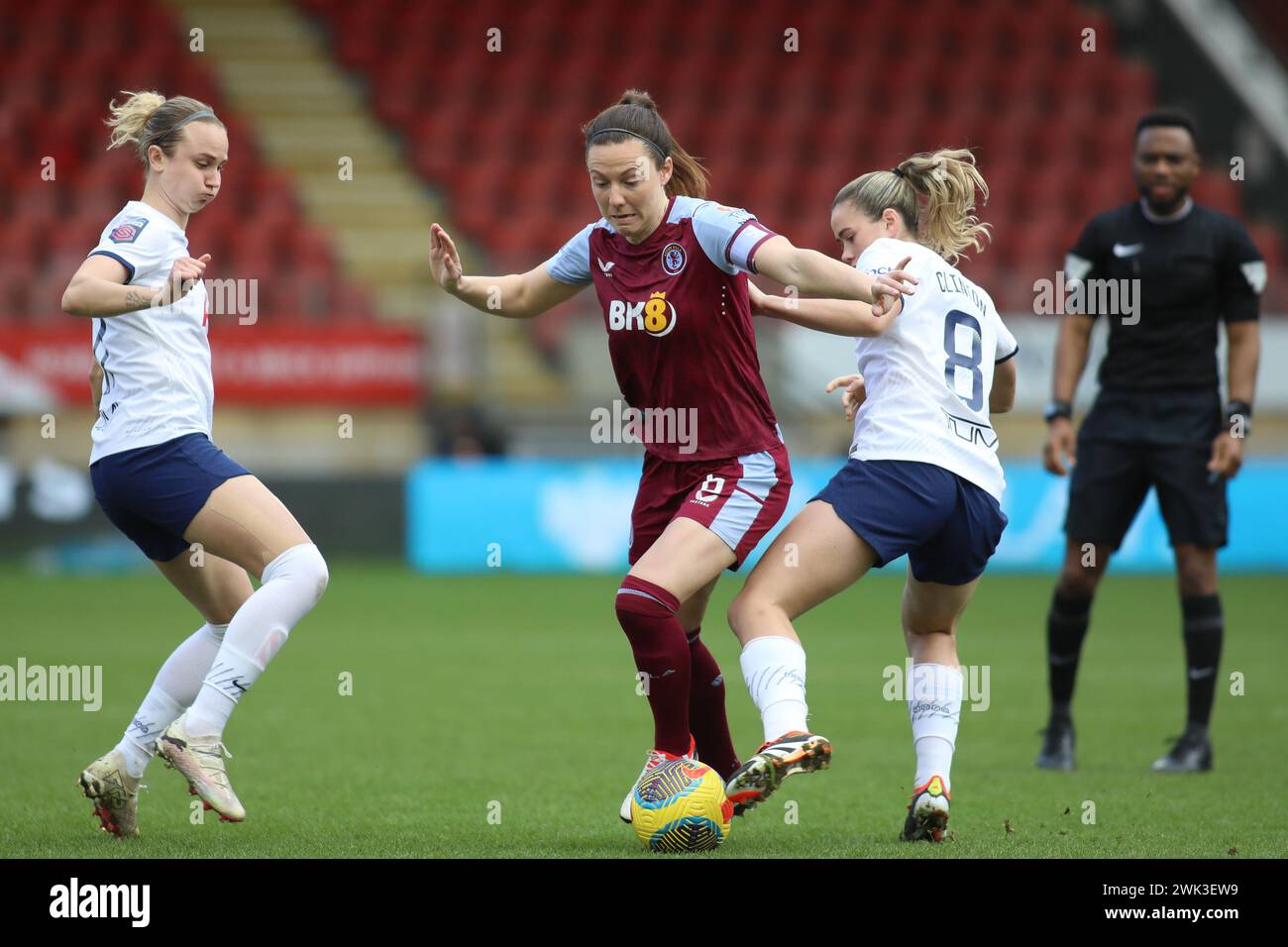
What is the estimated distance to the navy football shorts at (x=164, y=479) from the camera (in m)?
4.83

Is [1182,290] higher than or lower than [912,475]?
higher

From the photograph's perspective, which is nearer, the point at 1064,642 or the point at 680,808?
the point at 680,808

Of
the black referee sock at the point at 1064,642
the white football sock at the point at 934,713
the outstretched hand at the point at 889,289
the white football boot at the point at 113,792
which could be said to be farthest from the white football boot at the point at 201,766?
the black referee sock at the point at 1064,642

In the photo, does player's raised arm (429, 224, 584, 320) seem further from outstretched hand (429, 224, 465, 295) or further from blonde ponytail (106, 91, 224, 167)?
blonde ponytail (106, 91, 224, 167)

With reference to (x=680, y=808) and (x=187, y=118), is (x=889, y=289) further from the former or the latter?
→ (x=187, y=118)

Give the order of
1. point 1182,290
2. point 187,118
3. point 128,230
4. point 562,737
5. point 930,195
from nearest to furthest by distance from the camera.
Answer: point 128,230 < point 187,118 < point 930,195 < point 1182,290 < point 562,737

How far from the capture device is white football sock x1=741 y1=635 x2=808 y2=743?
454 centimetres

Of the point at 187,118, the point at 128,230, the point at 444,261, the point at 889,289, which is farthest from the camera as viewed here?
the point at 444,261

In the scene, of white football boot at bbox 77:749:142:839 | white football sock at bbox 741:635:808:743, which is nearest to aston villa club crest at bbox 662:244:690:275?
white football sock at bbox 741:635:808:743

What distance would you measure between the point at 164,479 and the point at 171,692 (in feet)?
2.31

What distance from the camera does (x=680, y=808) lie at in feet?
15.4

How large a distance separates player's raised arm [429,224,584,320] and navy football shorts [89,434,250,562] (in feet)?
3.02

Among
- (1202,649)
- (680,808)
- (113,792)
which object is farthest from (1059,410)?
(113,792)

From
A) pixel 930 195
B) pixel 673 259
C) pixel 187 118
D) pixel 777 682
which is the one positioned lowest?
pixel 777 682
